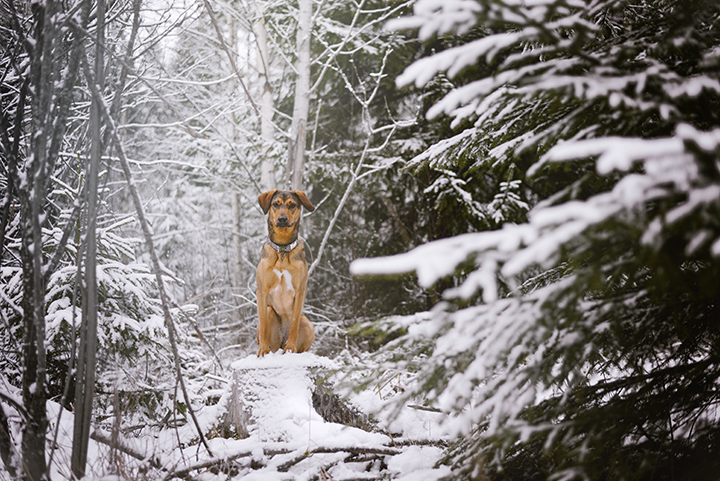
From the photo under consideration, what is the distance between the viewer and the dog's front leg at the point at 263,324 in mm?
3391

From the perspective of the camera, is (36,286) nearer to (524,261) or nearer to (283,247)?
(524,261)

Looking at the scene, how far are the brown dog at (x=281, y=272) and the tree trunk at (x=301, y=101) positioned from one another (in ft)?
9.07

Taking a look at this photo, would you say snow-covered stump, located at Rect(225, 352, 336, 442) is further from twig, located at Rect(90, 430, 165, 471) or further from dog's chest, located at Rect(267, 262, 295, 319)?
twig, located at Rect(90, 430, 165, 471)

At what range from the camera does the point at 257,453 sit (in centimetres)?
219

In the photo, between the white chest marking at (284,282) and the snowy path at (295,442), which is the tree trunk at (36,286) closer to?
the snowy path at (295,442)

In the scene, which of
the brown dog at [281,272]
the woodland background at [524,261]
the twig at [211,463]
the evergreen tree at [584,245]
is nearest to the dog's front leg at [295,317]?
the brown dog at [281,272]

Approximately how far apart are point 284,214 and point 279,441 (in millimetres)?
1612

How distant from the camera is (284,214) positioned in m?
3.37

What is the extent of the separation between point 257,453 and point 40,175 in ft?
5.25

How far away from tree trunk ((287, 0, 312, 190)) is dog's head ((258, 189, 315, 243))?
106 inches

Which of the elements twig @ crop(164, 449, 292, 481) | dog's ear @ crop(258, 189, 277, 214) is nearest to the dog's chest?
dog's ear @ crop(258, 189, 277, 214)

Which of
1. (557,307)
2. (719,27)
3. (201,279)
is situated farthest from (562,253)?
(201,279)

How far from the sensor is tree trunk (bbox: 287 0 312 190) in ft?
20.4

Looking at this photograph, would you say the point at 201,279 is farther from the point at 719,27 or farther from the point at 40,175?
the point at 719,27
